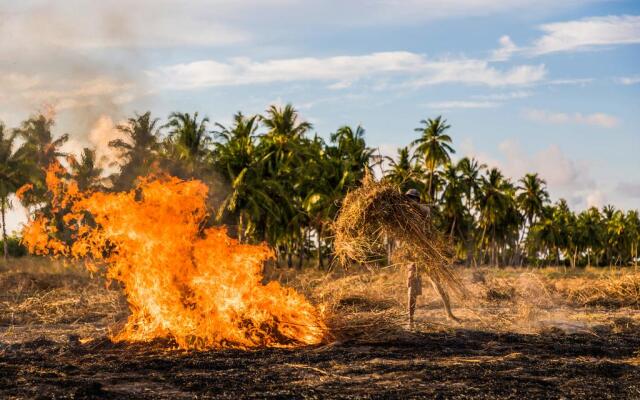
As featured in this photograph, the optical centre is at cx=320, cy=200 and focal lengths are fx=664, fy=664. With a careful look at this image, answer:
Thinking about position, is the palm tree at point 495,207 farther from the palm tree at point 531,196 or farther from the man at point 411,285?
the man at point 411,285

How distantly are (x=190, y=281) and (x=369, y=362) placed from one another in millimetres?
3112

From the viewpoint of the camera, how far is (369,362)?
361 inches

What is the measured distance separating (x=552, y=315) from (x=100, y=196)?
10.2 metres

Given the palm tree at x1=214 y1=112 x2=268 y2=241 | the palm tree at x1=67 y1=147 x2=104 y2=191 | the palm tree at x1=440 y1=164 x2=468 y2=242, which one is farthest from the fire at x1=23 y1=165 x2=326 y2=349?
the palm tree at x1=440 y1=164 x2=468 y2=242

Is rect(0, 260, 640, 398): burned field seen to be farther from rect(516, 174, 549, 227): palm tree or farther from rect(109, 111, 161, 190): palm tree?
rect(516, 174, 549, 227): palm tree

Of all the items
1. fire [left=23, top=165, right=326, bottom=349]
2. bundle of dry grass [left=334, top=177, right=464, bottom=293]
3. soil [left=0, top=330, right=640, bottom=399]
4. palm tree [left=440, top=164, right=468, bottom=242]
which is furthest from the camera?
palm tree [left=440, top=164, right=468, bottom=242]

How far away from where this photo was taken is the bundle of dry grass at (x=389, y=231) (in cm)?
1095

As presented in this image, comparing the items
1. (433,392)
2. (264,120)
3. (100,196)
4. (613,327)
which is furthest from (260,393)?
(264,120)

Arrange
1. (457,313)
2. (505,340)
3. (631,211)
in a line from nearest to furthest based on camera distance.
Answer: (505,340)
(457,313)
(631,211)

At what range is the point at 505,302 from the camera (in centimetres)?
1847

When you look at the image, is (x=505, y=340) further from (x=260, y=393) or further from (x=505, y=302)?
(x=505, y=302)

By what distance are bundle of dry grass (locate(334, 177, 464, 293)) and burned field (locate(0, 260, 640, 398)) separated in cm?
64

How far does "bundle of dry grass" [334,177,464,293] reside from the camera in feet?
35.9

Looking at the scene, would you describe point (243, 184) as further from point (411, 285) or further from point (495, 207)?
point (495, 207)
